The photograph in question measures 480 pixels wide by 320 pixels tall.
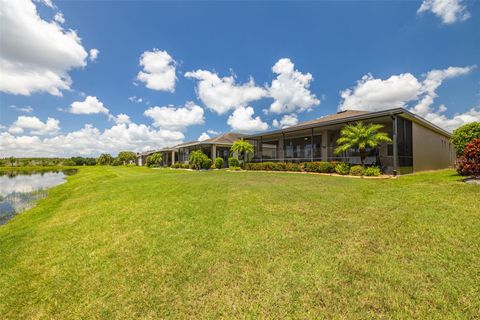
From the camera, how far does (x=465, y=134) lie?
13641 mm

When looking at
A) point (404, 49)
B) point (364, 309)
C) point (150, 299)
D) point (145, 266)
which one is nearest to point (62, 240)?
point (145, 266)

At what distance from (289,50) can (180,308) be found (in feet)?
67.5

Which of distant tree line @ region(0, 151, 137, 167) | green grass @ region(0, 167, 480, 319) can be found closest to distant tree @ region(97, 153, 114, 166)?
distant tree line @ region(0, 151, 137, 167)

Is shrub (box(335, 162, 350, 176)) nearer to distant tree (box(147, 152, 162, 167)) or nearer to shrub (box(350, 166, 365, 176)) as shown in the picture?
shrub (box(350, 166, 365, 176))

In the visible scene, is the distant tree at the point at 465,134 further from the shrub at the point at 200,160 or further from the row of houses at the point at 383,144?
the shrub at the point at 200,160

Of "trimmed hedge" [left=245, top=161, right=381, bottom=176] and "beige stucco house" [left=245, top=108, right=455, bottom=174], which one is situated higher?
"beige stucco house" [left=245, top=108, right=455, bottom=174]

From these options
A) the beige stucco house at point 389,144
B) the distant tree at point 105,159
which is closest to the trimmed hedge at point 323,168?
the beige stucco house at point 389,144

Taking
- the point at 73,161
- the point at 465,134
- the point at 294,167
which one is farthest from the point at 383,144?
the point at 73,161

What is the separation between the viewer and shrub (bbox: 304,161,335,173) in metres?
15.2

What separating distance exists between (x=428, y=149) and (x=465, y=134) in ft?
13.2

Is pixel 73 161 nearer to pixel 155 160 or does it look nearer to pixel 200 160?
pixel 155 160

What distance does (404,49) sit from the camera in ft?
51.5

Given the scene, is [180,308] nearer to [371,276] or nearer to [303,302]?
[303,302]

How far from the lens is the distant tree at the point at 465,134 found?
43.2 ft
